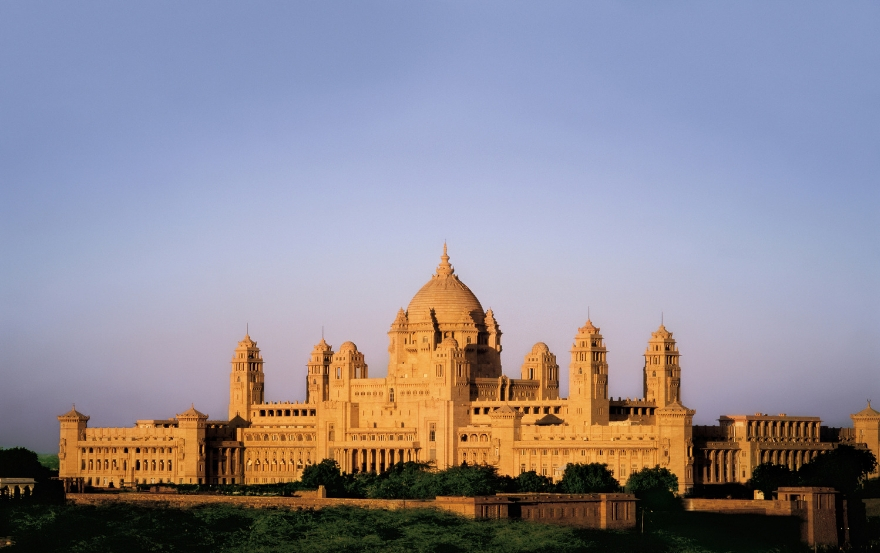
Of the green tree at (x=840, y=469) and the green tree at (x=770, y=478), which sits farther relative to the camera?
the green tree at (x=770, y=478)

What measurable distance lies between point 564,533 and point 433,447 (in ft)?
147

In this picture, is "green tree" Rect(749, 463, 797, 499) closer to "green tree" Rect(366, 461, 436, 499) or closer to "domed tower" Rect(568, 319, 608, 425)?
"domed tower" Rect(568, 319, 608, 425)

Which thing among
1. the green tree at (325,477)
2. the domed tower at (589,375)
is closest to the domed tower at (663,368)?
the domed tower at (589,375)

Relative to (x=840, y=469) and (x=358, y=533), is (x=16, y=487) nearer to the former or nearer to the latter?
(x=358, y=533)

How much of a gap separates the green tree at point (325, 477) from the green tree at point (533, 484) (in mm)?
14274

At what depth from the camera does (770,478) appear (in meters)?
176

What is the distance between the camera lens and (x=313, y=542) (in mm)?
152125

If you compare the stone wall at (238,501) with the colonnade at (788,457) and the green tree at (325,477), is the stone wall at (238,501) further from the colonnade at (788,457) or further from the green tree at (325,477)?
the colonnade at (788,457)

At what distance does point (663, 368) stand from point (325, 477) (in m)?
31.6

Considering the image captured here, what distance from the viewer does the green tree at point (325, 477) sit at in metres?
180

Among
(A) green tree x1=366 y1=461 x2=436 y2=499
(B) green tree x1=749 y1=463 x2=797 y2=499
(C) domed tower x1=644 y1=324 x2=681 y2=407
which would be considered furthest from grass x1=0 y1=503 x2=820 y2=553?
(C) domed tower x1=644 y1=324 x2=681 y2=407

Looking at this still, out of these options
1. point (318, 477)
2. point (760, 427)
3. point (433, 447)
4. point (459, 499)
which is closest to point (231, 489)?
point (318, 477)

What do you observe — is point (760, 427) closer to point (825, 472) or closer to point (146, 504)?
point (825, 472)

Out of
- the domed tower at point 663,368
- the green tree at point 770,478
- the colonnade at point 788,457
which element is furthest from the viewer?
the domed tower at point 663,368
